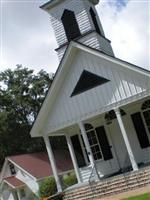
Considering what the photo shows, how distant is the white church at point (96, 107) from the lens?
62.7 feet

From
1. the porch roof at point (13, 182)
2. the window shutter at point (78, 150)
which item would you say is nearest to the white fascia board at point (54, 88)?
the window shutter at point (78, 150)

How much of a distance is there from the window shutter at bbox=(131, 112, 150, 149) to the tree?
2511 cm

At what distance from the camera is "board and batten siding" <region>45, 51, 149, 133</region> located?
62.3 feet

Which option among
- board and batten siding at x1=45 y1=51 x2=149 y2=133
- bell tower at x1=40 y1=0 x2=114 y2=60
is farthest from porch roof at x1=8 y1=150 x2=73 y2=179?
bell tower at x1=40 y1=0 x2=114 y2=60

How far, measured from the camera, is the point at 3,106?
46.2m

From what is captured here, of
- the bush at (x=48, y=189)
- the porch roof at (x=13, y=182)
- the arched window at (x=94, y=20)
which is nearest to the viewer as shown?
the arched window at (x=94, y=20)

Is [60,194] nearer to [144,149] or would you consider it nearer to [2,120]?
[144,149]

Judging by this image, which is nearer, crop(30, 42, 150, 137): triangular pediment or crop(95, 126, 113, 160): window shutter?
crop(30, 42, 150, 137): triangular pediment

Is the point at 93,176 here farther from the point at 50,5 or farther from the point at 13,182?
the point at 13,182

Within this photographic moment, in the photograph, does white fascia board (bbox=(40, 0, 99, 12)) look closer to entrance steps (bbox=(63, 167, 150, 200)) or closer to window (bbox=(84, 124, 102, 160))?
window (bbox=(84, 124, 102, 160))

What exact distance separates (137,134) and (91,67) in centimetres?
418

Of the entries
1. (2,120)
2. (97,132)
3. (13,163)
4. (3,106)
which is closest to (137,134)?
(97,132)

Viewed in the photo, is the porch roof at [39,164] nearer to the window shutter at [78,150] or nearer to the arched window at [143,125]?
the window shutter at [78,150]

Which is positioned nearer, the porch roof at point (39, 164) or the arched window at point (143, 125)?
the arched window at point (143, 125)
